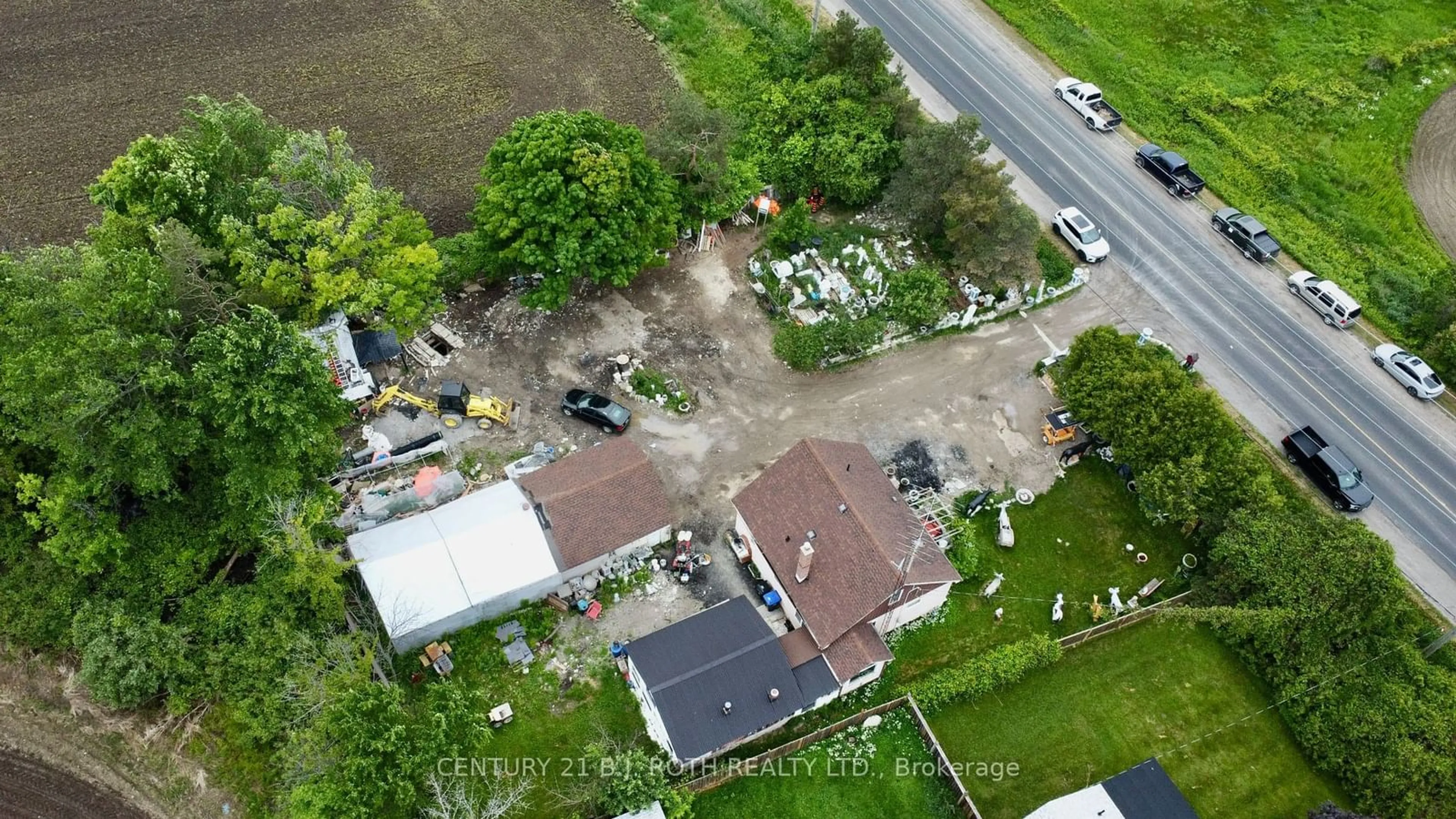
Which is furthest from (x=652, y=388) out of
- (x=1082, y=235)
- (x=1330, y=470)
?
(x=1330, y=470)

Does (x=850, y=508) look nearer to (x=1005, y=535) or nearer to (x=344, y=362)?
(x=1005, y=535)

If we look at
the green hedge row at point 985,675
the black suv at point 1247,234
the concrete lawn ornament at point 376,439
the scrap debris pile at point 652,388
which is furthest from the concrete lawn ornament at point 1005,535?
the concrete lawn ornament at point 376,439

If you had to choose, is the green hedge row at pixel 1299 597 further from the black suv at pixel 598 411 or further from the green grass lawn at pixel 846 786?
the black suv at pixel 598 411

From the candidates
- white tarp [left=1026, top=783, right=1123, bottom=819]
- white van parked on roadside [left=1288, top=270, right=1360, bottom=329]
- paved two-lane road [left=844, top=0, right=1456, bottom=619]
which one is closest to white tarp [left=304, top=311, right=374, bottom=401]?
white tarp [left=1026, top=783, right=1123, bottom=819]

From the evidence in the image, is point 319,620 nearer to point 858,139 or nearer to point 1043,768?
point 1043,768

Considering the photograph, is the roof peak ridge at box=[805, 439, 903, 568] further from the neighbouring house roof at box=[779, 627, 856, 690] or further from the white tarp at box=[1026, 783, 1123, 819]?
the white tarp at box=[1026, 783, 1123, 819]

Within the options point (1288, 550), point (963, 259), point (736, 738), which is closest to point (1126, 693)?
point (1288, 550)
